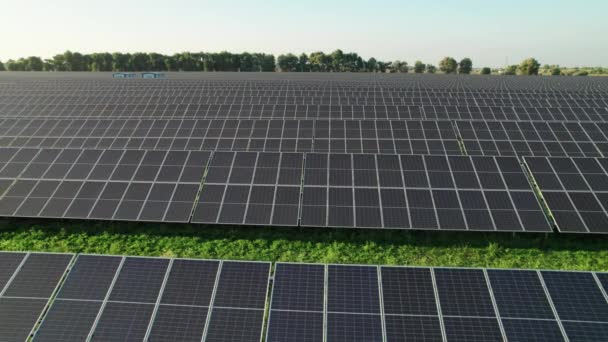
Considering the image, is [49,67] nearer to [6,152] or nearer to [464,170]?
[6,152]

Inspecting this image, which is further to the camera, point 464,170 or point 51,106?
point 51,106

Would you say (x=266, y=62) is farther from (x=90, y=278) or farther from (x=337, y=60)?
(x=90, y=278)

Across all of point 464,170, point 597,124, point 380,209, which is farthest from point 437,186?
point 597,124

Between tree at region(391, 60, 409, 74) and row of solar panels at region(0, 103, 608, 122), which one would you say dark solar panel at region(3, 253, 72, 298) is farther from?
tree at region(391, 60, 409, 74)

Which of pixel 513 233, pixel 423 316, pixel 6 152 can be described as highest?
pixel 6 152

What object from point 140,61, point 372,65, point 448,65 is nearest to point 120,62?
point 140,61

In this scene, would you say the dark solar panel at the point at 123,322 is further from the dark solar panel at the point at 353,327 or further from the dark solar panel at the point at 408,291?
the dark solar panel at the point at 408,291
